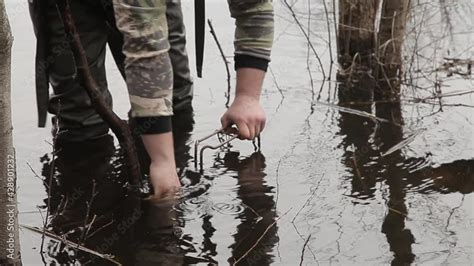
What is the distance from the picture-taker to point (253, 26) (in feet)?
11.0

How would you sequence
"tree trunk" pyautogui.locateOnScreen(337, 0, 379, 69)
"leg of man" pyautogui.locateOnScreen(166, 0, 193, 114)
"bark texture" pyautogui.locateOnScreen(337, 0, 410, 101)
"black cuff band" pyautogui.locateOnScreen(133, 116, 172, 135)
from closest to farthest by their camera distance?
"black cuff band" pyautogui.locateOnScreen(133, 116, 172, 135), "leg of man" pyautogui.locateOnScreen(166, 0, 193, 114), "bark texture" pyautogui.locateOnScreen(337, 0, 410, 101), "tree trunk" pyautogui.locateOnScreen(337, 0, 379, 69)

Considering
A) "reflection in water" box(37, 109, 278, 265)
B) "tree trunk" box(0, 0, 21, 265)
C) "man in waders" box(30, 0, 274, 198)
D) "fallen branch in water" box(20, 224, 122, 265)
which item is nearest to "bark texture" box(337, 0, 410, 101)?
"man in waders" box(30, 0, 274, 198)

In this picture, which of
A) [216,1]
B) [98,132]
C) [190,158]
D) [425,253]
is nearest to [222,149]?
[190,158]

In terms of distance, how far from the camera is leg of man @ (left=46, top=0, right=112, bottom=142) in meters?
3.82

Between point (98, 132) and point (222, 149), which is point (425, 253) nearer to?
point (222, 149)

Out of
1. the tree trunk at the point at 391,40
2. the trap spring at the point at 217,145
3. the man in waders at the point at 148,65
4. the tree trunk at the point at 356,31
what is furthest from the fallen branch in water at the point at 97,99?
the tree trunk at the point at 356,31

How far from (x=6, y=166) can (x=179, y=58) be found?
6.86 feet

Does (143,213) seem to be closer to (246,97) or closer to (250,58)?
(246,97)

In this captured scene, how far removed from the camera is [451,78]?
4.96 metres

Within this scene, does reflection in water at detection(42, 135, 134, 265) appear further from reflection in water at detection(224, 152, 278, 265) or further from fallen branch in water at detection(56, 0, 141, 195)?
reflection in water at detection(224, 152, 278, 265)

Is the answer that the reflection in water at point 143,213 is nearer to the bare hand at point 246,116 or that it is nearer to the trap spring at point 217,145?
the trap spring at point 217,145

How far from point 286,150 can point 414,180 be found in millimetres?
663

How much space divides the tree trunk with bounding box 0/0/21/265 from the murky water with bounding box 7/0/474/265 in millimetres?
383

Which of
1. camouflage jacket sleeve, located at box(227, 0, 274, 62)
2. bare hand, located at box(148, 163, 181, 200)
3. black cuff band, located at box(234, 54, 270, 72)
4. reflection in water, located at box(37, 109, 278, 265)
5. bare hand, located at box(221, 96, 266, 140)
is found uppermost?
camouflage jacket sleeve, located at box(227, 0, 274, 62)
